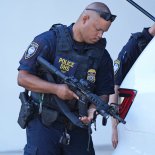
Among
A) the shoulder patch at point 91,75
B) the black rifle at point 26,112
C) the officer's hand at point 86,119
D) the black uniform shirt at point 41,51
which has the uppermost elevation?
the black uniform shirt at point 41,51

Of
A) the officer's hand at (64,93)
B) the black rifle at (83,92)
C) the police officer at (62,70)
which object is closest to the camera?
the black rifle at (83,92)

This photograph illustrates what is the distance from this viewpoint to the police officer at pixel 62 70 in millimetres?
2709

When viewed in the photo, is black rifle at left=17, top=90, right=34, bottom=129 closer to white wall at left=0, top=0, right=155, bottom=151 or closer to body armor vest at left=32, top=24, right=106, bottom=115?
body armor vest at left=32, top=24, right=106, bottom=115

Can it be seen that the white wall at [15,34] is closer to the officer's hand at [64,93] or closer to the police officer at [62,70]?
the police officer at [62,70]

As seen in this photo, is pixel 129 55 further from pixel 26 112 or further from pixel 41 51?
pixel 26 112

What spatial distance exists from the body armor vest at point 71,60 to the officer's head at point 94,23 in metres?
0.07

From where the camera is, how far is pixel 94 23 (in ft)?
8.86

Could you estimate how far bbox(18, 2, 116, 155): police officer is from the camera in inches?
107

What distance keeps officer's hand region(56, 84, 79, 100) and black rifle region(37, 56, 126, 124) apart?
21mm

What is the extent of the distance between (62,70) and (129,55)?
25.3 inches

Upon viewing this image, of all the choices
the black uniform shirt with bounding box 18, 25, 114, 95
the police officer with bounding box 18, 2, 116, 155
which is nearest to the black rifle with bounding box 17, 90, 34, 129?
the police officer with bounding box 18, 2, 116, 155

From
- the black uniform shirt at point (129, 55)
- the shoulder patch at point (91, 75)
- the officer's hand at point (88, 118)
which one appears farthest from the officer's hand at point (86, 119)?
the black uniform shirt at point (129, 55)

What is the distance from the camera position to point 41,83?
268 cm

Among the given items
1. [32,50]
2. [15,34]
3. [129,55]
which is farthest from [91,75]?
[15,34]
